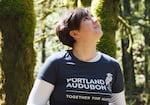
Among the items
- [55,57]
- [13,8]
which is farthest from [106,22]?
[55,57]

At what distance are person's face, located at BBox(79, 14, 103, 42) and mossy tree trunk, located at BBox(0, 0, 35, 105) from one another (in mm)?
3755

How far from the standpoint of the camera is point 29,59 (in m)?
6.55

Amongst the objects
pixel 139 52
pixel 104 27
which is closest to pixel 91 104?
pixel 104 27

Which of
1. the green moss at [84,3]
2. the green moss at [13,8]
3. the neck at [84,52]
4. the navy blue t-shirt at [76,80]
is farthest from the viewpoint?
the green moss at [84,3]

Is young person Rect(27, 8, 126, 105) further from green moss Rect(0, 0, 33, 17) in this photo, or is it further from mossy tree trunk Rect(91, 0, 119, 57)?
mossy tree trunk Rect(91, 0, 119, 57)

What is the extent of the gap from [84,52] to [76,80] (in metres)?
0.19

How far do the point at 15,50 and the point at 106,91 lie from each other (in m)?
3.90

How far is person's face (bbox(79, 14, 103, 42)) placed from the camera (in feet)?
9.20

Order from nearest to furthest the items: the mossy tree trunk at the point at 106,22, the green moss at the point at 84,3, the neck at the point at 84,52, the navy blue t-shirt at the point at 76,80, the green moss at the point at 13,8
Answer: the navy blue t-shirt at the point at 76,80, the neck at the point at 84,52, the green moss at the point at 13,8, the mossy tree trunk at the point at 106,22, the green moss at the point at 84,3

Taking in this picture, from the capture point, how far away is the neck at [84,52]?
2824 mm

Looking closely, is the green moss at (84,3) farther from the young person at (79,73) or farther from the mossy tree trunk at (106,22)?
the young person at (79,73)

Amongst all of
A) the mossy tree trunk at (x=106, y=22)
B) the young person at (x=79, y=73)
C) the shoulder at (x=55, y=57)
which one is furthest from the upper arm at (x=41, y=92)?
the mossy tree trunk at (x=106, y=22)

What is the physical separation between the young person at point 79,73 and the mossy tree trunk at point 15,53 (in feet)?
12.1

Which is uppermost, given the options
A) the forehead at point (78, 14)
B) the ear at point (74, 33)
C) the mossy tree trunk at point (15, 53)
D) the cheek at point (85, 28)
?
the forehead at point (78, 14)
